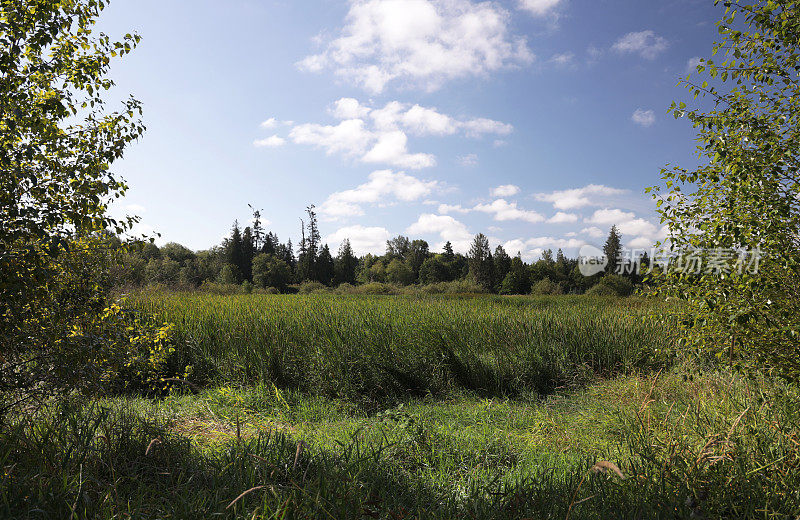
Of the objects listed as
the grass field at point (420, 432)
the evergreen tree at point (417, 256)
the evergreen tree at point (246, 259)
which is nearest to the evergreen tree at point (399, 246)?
the evergreen tree at point (417, 256)

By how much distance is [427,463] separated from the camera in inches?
129

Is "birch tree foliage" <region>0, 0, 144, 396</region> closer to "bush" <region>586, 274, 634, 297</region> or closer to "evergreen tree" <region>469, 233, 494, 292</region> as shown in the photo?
"bush" <region>586, 274, 634, 297</region>

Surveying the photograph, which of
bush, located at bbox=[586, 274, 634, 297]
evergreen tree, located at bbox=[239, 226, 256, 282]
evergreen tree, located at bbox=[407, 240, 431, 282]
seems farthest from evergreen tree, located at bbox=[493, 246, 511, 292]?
evergreen tree, located at bbox=[239, 226, 256, 282]

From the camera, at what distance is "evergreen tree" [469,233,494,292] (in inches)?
2250

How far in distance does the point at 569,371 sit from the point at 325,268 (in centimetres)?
5286

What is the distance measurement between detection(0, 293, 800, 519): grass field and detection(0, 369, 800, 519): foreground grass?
0.8 inches

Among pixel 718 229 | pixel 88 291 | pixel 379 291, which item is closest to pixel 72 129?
pixel 88 291

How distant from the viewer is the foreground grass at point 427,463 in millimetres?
2066

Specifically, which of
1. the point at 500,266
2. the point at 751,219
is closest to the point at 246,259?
the point at 500,266

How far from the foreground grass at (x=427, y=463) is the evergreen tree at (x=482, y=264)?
5150 centimetres

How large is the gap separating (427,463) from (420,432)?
1.45ft

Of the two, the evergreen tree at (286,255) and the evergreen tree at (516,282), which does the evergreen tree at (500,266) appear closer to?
the evergreen tree at (516,282)

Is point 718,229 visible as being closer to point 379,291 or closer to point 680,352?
point 680,352

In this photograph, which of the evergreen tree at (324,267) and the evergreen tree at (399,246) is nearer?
the evergreen tree at (324,267)
